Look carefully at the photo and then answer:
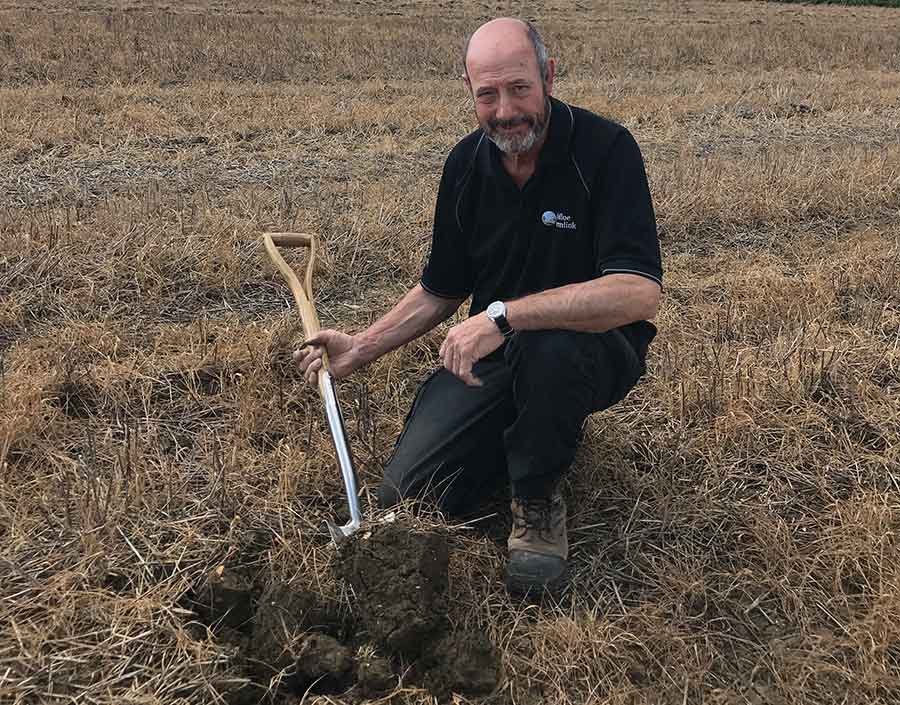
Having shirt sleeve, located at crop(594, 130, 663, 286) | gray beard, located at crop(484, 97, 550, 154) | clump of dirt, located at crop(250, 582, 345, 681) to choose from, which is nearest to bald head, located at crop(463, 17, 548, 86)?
gray beard, located at crop(484, 97, 550, 154)

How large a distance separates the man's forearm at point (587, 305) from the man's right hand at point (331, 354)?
2.16 ft

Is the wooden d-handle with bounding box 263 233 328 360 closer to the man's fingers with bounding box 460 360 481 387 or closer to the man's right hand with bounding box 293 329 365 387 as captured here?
the man's right hand with bounding box 293 329 365 387

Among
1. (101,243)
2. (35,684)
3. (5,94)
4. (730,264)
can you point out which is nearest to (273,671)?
(35,684)

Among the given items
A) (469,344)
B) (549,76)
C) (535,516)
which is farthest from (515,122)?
(535,516)

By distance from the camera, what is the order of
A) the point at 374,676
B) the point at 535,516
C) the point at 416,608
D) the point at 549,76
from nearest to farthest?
the point at 374,676, the point at 416,608, the point at 535,516, the point at 549,76

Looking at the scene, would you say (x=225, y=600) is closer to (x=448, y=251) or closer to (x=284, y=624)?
(x=284, y=624)

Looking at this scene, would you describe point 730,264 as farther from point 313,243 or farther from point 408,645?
point 408,645

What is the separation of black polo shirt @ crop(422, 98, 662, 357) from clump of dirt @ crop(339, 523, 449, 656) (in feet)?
3.33

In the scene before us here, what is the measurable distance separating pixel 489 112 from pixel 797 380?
174 cm

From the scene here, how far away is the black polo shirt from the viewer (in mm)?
2504

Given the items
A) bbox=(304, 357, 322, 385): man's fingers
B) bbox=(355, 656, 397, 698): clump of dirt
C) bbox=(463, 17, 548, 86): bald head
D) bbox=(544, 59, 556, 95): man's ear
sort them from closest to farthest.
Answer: bbox=(355, 656, 397, 698): clump of dirt < bbox=(463, 17, 548, 86): bald head < bbox=(544, 59, 556, 95): man's ear < bbox=(304, 357, 322, 385): man's fingers

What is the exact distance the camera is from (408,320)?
292 cm

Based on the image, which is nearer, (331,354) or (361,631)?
(361,631)

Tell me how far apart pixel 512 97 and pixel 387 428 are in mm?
1384
